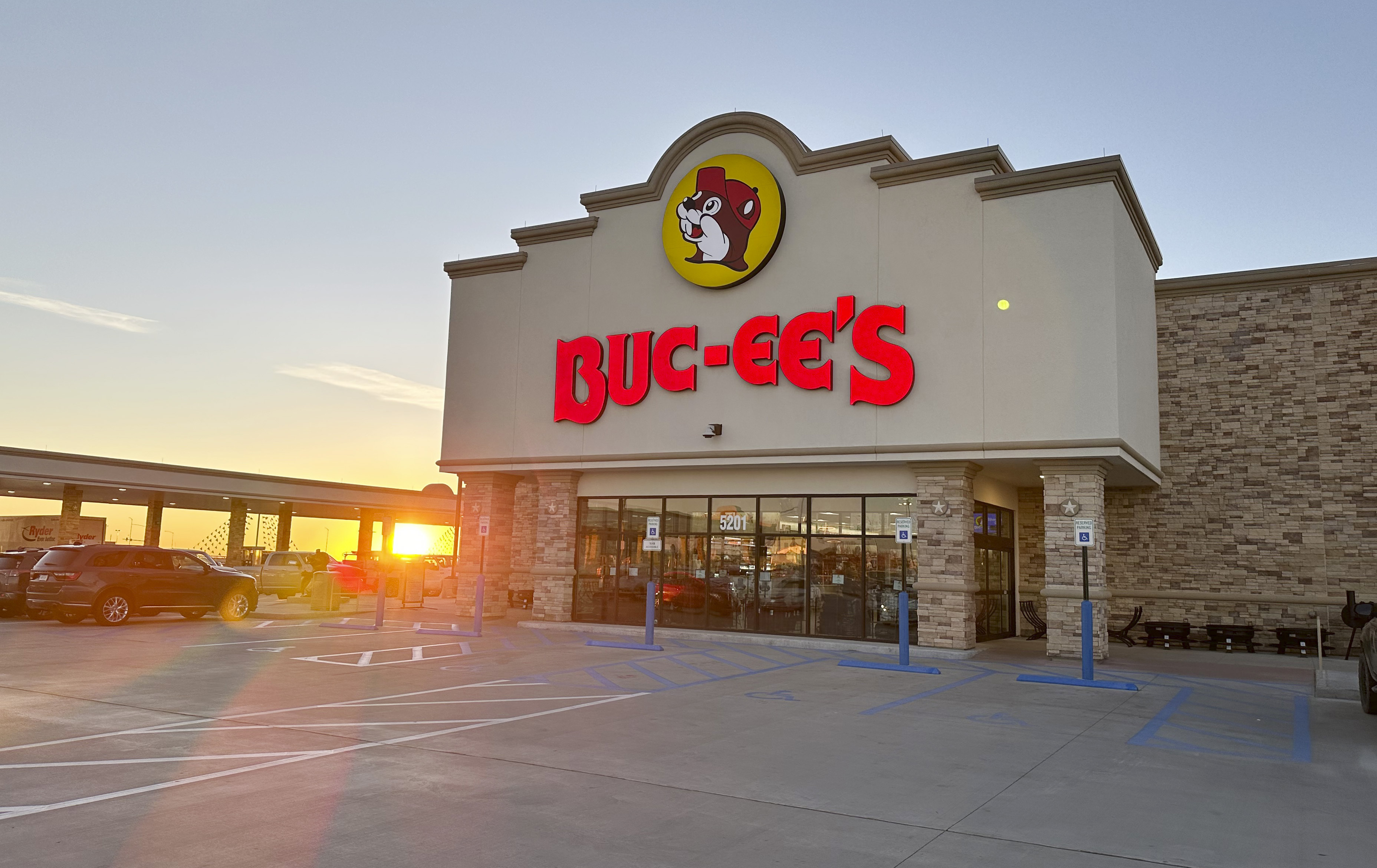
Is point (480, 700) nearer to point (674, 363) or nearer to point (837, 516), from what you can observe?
point (837, 516)

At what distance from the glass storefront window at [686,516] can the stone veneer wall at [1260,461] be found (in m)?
10.4

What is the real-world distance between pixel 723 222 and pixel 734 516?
699 cm

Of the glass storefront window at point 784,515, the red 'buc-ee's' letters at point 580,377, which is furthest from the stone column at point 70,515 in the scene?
the glass storefront window at point 784,515

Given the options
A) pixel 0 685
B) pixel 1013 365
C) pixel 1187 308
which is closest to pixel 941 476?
pixel 1013 365

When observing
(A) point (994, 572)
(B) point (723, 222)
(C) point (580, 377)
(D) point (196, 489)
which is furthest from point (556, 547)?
(D) point (196, 489)

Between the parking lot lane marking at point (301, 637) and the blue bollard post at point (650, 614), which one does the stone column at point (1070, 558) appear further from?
the parking lot lane marking at point (301, 637)

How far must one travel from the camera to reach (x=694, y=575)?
74.3ft

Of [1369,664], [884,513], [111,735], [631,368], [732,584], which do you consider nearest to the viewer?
[111,735]

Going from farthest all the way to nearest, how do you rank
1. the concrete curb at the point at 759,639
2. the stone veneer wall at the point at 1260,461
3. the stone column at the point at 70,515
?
the stone column at the point at 70,515, the stone veneer wall at the point at 1260,461, the concrete curb at the point at 759,639

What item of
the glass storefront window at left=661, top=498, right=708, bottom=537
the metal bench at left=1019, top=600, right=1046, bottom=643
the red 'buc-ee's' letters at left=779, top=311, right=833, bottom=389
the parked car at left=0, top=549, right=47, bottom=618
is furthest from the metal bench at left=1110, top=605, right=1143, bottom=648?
the parked car at left=0, top=549, right=47, bottom=618

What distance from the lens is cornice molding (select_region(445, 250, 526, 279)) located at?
25.5 m

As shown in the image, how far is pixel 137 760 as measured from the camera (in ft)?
26.9

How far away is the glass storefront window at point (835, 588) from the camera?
20547 millimetres

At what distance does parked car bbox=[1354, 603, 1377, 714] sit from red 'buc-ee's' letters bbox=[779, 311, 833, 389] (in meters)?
10.4
